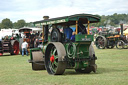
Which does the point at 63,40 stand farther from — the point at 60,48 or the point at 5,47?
the point at 5,47

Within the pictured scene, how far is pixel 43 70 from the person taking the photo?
10.3 m

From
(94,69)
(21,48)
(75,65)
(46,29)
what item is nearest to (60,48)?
(75,65)

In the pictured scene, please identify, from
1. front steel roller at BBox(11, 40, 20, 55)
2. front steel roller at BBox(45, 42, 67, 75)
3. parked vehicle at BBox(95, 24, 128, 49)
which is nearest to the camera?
front steel roller at BBox(45, 42, 67, 75)

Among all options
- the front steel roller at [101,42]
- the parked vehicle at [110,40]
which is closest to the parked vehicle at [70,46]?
the parked vehicle at [110,40]

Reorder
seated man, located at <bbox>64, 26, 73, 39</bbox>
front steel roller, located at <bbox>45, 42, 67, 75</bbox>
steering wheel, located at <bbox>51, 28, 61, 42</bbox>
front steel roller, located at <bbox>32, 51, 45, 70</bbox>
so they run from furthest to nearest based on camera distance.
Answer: front steel roller, located at <bbox>32, 51, 45, 70</bbox> < steering wheel, located at <bbox>51, 28, 61, 42</bbox> < seated man, located at <bbox>64, 26, 73, 39</bbox> < front steel roller, located at <bbox>45, 42, 67, 75</bbox>

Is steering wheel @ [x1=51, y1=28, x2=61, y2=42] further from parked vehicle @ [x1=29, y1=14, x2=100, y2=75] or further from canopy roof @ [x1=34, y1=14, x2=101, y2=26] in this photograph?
canopy roof @ [x1=34, y1=14, x2=101, y2=26]

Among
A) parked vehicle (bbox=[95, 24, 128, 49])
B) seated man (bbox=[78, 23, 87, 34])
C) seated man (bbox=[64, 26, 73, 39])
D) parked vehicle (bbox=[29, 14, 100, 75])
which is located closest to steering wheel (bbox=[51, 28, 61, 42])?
parked vehicle (bbox=[29, 14, 100, 75])

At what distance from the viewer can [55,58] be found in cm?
880

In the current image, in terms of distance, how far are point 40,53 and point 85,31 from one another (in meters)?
2.31

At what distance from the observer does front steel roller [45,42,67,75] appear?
8.16 meters

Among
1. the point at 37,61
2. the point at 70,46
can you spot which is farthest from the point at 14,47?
the point at 70,46

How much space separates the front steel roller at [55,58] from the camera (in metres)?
8.16

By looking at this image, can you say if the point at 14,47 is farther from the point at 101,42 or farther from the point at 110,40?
the point at 110,40

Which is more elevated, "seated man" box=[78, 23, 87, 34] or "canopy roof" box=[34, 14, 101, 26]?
"canopy roof" box=[34, 14, 101, 26]
